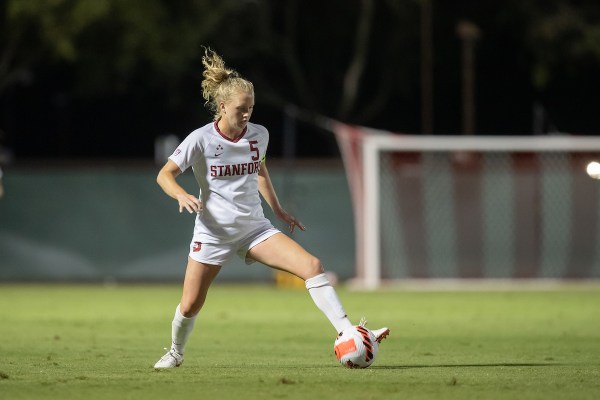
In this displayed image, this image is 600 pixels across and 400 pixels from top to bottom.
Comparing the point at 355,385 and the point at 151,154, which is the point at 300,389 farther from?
the point at 151,154

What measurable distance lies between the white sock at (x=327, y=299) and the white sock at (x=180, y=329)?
930 millimetres

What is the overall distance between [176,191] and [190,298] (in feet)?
3.00

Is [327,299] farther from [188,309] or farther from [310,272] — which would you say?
[188,309]

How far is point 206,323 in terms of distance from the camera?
15.5 meters

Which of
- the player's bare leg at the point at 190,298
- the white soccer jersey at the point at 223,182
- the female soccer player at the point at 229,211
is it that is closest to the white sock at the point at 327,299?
the female soccer player at the point at 229,211

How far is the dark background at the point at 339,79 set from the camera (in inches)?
1607

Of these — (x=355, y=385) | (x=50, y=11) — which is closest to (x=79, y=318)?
(x=355, y=385)

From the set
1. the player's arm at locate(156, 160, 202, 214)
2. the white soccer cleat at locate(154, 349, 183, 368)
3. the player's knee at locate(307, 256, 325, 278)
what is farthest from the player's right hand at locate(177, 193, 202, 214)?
the white soccer cleat at locate(154, 349, 183, 368)

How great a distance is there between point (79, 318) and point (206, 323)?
1709 mm

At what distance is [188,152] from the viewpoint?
1005 cm

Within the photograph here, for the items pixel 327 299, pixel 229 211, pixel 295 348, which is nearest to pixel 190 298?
pixel 229 211

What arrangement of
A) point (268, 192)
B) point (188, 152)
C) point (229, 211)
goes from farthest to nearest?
point (268, 192), point (229, 211), point (188, 152)

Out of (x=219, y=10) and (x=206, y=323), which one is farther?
(x=219, y=10)

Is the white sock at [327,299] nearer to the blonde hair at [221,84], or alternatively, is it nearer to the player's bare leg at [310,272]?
the player's bare leg at [310,272]
